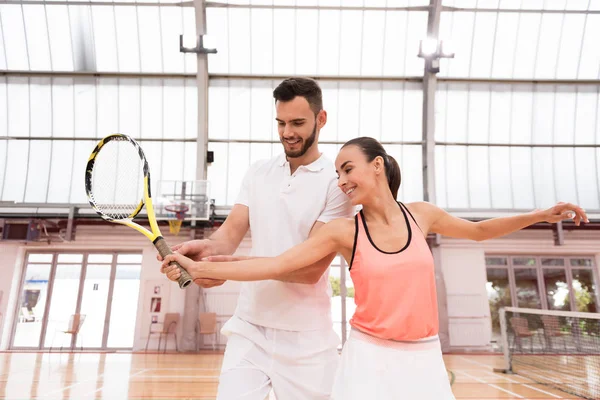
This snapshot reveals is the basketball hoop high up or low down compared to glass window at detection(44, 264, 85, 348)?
up

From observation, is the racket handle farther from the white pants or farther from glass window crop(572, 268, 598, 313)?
glass window crop(572, 268, 598, 313)

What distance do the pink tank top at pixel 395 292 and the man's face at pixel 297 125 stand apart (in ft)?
2.50

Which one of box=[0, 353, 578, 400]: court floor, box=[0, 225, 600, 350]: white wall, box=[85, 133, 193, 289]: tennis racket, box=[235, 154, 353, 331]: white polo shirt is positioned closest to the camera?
box=[235, 154, 353, 331]: white polo shirt

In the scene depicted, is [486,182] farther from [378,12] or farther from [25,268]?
[25,268]

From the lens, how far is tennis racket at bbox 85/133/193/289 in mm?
2731

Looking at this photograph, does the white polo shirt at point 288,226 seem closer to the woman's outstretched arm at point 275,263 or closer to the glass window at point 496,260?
the woman's outstretched arm at point 275,263

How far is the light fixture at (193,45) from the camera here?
47.2ft

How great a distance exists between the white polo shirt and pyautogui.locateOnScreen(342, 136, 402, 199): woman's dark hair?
300 millimetres

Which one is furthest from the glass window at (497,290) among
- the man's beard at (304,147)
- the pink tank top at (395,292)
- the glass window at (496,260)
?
the pink tank top at (395,292)

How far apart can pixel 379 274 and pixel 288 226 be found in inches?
26.6

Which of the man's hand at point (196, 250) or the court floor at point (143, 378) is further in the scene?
the court floor at point (143, 378)

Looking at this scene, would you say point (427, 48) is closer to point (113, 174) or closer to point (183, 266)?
point (113, 174)

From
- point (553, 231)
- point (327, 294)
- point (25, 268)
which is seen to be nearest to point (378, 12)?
point (553, 231)

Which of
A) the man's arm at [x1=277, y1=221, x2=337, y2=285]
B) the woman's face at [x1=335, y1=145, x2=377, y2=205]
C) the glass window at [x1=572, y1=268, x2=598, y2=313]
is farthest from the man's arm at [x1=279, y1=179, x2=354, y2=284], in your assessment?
the glass window at [x1=572, y1=268, x2=598, y2=313]
